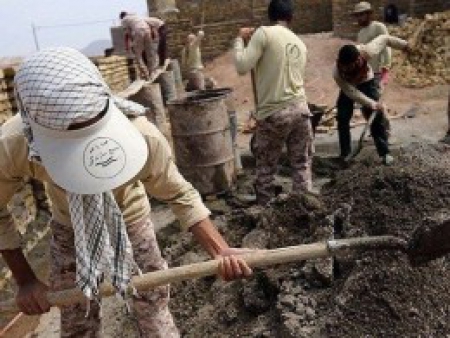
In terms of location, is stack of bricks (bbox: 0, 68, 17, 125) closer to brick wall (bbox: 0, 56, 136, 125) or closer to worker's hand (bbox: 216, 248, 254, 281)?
brick wall (bbox: 0, 56, 136, 125)

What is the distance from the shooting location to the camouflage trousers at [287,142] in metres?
5.07

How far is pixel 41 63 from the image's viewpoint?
2.03 m

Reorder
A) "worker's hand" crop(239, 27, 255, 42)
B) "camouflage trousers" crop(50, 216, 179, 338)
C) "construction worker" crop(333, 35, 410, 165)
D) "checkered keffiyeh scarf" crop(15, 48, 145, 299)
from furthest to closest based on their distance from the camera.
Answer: "construction worker" crop(333, 35, 410, 165)
"worker's hand" crop(239, 27, 255, 42)
"camouflage trousers" crop(50, 216, 179, 338)
"checkered keffiyeh scarf" crop(15, 48, 145, 299)

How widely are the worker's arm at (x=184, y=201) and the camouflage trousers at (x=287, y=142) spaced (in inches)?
105

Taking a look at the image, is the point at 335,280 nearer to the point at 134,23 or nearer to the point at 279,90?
the point at 279,90

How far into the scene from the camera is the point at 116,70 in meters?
10.6

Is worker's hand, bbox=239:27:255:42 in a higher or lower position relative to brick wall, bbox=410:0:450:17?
higher

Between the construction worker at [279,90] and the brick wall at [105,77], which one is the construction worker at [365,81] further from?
the brick wall at [105,77]

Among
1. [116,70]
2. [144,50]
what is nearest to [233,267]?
[116,70]

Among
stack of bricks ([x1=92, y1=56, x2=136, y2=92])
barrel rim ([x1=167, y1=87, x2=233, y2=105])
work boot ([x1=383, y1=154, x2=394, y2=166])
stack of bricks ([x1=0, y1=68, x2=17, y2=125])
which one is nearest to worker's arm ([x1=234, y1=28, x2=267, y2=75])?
barrel rim ([x1=167, y1=87, x2=233, y2=105])

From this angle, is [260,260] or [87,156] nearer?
[87,156]

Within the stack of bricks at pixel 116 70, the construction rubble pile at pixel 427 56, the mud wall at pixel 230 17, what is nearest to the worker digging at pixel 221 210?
the stack of bricks at pixel 116 70

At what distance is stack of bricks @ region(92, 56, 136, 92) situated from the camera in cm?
963

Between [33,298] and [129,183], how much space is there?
2.14ft
